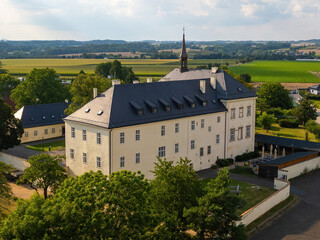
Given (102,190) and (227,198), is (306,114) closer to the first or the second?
(227,198)

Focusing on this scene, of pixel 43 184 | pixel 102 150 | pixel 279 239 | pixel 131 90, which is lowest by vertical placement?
pixel 279 239

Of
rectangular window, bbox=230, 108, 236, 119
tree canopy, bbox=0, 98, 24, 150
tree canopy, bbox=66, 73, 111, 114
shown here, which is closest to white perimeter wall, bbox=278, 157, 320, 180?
rectangular window, bbox=230, 108, 236, 119

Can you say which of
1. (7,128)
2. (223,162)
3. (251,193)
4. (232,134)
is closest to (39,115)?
(7,128)

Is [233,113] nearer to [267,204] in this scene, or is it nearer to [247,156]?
[247,156]

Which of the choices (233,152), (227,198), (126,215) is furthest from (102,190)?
Result: (233,152)

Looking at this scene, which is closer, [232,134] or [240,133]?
[232,134]
